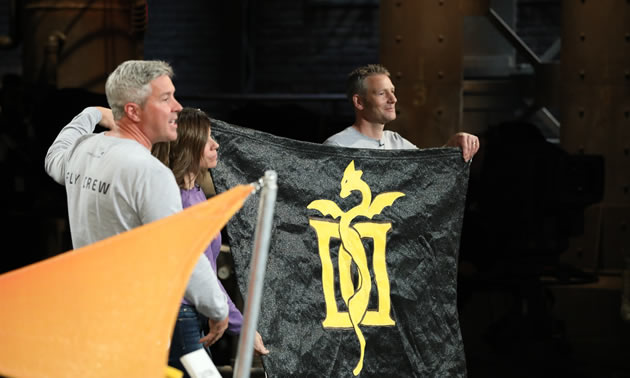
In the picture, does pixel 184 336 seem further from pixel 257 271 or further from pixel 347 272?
pixel 347 272

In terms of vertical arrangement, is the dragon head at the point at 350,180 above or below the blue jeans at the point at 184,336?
above

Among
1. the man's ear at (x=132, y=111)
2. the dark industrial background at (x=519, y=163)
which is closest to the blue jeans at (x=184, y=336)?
the man's ear at (x=132, y=111)

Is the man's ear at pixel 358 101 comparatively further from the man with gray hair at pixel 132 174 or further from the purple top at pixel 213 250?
the man with gray hair at pixel 132 174

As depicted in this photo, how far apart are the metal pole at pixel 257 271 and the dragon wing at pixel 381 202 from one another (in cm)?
154

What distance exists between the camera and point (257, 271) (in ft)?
7.06

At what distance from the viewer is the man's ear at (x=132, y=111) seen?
8.81 ft

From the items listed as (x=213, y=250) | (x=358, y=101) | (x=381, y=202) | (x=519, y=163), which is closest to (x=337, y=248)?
(x=381, y=202)

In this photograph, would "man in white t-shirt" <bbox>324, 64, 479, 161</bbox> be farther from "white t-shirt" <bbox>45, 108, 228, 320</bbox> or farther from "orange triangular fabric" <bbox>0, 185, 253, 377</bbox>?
"orange triangular fabric" <bbox>0, 185, 253, 377</bbox>

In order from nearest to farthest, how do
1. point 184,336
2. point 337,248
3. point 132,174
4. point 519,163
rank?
point 132,174, point 184,336, point 337,248, point 519,163

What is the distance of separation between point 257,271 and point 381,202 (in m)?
1.63

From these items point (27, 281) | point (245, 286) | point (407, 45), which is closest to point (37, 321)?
point (27, 281)

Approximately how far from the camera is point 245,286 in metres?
3.42

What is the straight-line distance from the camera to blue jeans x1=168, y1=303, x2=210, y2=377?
286 cm

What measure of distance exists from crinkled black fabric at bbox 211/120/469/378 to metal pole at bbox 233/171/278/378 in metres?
1.26
